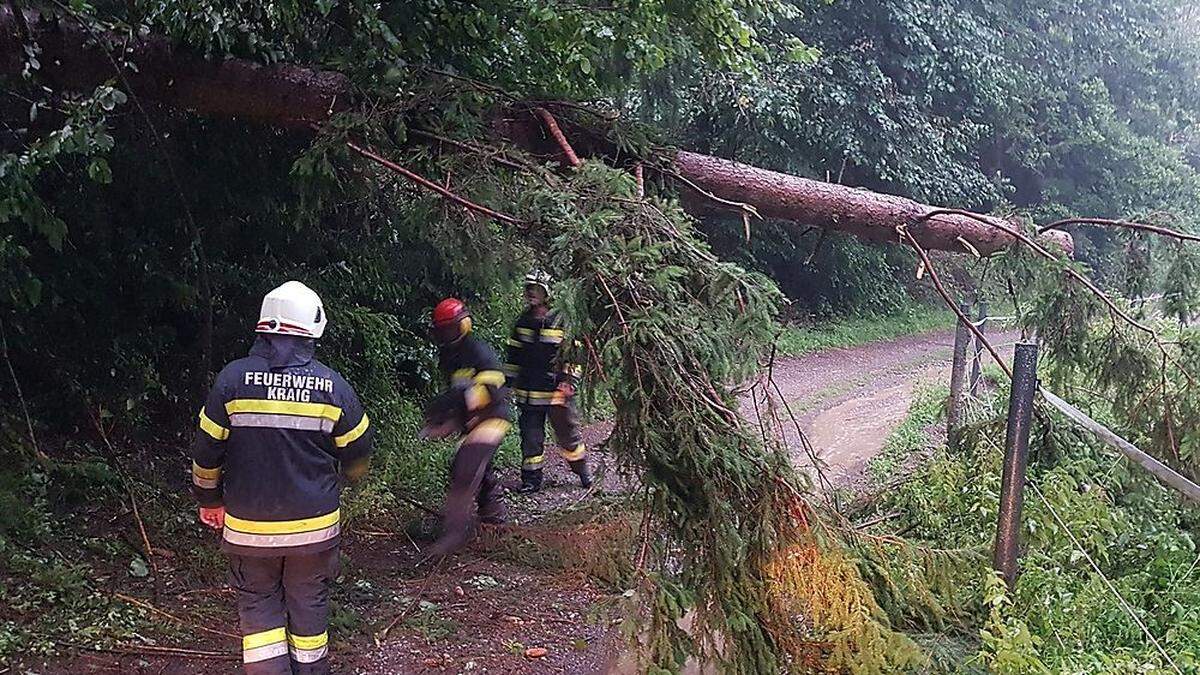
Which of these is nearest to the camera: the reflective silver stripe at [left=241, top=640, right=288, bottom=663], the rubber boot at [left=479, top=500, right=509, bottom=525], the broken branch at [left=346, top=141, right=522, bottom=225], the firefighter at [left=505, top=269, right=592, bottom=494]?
the reflective silver stripe at [left=241, top=640, right=288, bottom=663]

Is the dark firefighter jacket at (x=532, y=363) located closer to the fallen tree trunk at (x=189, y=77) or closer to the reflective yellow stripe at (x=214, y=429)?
the fallen tree trunk at (x=189, y=77)

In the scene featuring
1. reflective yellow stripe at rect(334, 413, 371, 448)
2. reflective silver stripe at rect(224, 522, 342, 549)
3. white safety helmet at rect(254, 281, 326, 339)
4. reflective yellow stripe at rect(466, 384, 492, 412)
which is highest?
white safety helmet at rect(254, 281, 326, 339)

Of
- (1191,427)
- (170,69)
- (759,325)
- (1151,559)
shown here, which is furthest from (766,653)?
(170,69)

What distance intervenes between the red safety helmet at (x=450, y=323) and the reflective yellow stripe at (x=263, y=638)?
7.45 ft

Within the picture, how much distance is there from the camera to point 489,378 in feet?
18.9

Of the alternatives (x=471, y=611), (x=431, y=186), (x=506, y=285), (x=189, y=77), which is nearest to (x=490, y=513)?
(x=471, y=611)

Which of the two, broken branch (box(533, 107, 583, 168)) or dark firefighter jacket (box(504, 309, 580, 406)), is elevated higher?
broken branch (box(533, 107, 583, 168))

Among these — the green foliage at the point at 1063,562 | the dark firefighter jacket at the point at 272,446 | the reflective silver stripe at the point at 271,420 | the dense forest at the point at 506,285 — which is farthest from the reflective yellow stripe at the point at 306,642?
the green foliage at the point at 1063,562

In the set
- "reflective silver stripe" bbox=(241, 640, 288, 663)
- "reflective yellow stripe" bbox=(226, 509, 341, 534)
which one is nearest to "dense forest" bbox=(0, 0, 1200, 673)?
"reflective silver stripe" bbox=(241, 640, 288, 663)

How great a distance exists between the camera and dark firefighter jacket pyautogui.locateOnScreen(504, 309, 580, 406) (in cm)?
712

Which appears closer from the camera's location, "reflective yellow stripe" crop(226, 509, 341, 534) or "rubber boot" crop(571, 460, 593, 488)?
"reflective yellow stripe" crop(226, 509, 341, 534)

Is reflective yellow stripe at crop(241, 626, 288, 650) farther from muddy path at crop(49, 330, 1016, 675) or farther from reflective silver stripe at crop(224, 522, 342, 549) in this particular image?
muddy path at crop(49, 330, 1016, 675)

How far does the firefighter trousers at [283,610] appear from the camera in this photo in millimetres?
3943

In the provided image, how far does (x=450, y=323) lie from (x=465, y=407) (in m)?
0.56
